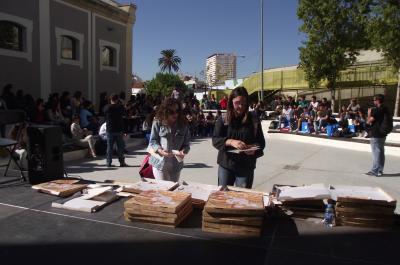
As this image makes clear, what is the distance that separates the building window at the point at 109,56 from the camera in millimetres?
19391

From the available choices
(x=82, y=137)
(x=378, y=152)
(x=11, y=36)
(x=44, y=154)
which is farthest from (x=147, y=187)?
(x=11, y=36)

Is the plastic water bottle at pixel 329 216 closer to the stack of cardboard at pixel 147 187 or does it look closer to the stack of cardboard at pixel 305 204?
the stack of cardboard at pixel 305 204

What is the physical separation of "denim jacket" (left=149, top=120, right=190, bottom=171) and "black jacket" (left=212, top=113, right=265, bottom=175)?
0.56 m

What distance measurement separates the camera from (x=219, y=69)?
70250mm

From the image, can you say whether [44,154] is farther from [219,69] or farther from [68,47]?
[219,69]

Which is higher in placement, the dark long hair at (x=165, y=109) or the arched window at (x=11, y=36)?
the arched window at (x=11, y=36)

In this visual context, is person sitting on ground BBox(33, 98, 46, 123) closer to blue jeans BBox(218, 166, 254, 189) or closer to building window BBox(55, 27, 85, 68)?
building window BBox(55, 27, 85, 68)

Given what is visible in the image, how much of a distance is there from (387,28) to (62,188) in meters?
18.0

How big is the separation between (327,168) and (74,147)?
6.91m

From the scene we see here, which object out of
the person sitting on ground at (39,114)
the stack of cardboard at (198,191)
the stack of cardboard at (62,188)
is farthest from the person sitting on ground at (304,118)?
the stack of cardboard at (62,188)

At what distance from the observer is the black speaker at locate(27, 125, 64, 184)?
182 inches

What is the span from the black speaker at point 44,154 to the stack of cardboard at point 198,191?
1.71 metres

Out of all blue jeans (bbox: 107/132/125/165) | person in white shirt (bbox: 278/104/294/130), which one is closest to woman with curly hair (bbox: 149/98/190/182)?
blue jeans (bbox: 107/132/125/165)

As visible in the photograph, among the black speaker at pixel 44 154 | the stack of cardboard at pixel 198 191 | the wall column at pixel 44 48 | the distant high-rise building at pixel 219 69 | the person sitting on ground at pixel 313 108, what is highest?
the distant high-rise building at pixel 219 69
